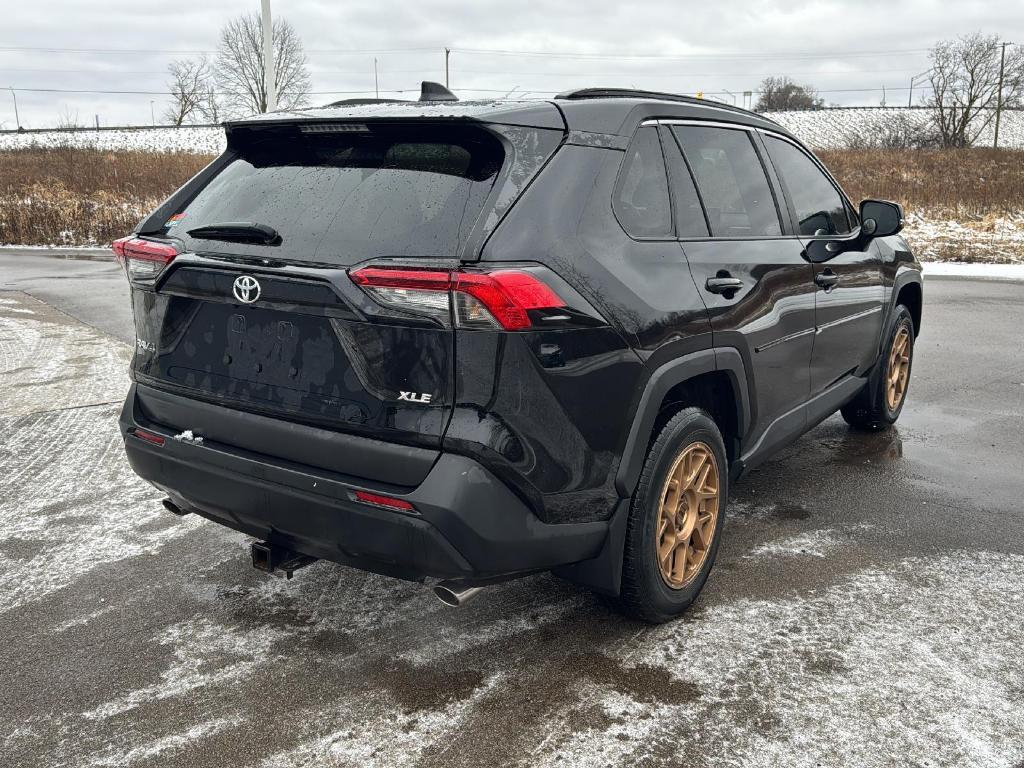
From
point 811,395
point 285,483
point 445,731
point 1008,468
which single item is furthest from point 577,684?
point 1008,468

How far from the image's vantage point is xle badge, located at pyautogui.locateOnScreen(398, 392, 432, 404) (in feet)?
7.86

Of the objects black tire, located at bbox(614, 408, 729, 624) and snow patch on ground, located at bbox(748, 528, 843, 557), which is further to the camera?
snow patch on ground, located at bbox(748, 528, 843, 557)

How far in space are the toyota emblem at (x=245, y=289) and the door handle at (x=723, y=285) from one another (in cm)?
156

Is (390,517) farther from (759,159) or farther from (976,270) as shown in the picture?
(976,270)

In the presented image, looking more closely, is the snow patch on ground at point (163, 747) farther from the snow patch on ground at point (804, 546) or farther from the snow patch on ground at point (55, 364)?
the snow patch on ground at point (55, 364)

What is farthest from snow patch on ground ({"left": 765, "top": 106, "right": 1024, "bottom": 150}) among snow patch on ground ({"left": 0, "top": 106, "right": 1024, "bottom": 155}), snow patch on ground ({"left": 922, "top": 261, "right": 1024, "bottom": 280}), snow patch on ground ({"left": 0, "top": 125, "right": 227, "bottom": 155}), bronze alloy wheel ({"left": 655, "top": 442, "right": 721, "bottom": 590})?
bronze alloy wheel ({"left": 655, "top": 442, "right": 721, "bottom": 590})

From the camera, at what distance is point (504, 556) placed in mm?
2494

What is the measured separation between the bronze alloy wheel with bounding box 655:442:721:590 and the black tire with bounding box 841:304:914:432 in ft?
7.58

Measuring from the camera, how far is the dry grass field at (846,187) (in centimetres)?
2088

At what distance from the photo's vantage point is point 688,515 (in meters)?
3.22

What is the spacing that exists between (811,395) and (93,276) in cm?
1324

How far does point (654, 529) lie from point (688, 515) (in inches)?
13.3

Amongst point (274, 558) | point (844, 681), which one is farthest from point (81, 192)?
point (844, 681)

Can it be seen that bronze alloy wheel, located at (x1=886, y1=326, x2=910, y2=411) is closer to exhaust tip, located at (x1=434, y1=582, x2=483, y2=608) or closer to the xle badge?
exhaust tip, located at (x1=434, y1=582, x2=483, y2=608)
